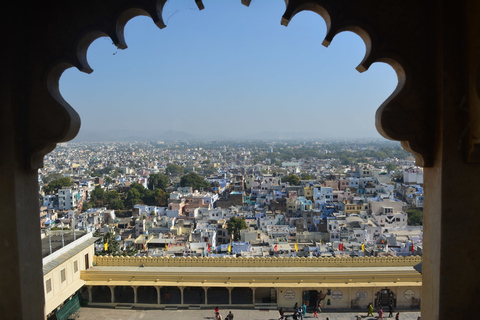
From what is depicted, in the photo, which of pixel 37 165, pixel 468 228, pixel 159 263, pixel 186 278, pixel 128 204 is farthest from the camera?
pixel 128 204

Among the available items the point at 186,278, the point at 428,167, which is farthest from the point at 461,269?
the point at 186,278

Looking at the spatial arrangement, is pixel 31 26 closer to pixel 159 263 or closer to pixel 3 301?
pixel 3 301

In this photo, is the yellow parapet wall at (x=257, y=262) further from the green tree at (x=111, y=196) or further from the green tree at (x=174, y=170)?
the green tree at (x=174, y=170)

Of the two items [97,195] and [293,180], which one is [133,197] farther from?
[293,180]

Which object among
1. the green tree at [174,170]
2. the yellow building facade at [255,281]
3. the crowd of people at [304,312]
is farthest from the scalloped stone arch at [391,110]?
the green tree at [174,170]

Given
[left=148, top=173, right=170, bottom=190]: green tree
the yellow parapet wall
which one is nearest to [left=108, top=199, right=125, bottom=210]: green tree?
[left=148, top=173, right=170, bottom=190]: green tree

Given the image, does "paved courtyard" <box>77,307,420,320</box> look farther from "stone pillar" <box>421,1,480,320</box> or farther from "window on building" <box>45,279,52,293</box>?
"stone pillar" <box>421,1,480,320</box>

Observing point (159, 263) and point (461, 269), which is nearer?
point (461, 269)

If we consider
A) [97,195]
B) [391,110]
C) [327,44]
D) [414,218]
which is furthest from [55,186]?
[391,110]
